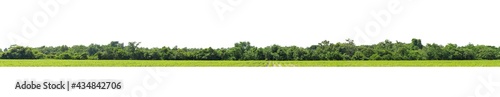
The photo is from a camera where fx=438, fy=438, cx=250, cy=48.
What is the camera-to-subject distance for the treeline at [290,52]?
1534 centimetres

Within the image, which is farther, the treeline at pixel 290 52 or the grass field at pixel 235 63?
the treeline at pixel 290 52

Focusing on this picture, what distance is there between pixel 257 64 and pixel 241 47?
85cm

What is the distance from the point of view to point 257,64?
15016 millimetres

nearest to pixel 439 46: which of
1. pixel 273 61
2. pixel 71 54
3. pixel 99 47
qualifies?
pixel 273 61

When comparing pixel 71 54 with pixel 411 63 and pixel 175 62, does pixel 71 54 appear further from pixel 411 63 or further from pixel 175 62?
pixel 411 63

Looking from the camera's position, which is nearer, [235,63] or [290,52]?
[235,63]

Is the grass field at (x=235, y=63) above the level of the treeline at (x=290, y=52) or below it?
below

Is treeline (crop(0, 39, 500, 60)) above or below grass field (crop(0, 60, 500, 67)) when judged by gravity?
above

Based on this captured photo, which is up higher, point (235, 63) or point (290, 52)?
point (290, 52)

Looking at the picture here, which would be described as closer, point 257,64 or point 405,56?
point 257,64

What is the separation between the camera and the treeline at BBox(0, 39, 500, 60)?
15344 millimetres

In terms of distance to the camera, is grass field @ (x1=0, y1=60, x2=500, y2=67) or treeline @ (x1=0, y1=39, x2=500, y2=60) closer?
grass field @ (x1=0, y1=60, x2=500, y2=67)

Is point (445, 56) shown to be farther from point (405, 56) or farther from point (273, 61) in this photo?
point (273, 61)

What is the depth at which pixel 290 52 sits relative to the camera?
16.3 meters
